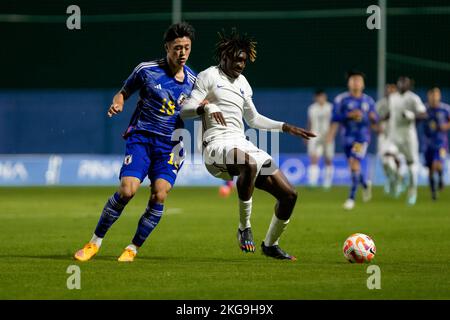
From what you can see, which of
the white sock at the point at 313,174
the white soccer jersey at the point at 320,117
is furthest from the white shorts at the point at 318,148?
the white soccer jersey at the point at 320,117

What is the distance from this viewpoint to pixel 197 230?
49.1 ft

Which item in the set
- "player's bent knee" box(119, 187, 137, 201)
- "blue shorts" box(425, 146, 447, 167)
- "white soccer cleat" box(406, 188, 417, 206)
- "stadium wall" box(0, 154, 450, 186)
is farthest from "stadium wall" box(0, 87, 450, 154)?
"player's bent knee" box(119, 187, 137, 201)

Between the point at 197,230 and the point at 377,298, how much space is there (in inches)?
279

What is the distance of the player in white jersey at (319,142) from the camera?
27.8 m

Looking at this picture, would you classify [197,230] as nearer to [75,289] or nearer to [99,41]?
[75,289]

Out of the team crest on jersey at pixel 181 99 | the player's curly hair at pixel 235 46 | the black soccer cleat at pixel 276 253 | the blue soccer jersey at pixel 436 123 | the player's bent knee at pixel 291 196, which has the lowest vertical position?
the black soccer cleat at pixel 276 253

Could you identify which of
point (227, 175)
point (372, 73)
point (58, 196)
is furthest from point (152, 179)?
point (372, 73)

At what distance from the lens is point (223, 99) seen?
1092cm

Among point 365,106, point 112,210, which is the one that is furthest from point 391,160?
point 112,210

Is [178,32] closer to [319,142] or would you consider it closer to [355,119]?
[355,119]

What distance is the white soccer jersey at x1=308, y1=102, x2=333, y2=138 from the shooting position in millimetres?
29344

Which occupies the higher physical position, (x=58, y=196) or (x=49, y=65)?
(x=49, y=65)

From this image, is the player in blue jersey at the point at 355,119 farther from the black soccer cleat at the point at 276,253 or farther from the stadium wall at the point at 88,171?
the black soccer cleat at the point at 276,253

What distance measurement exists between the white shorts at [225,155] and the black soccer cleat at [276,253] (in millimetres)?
878
